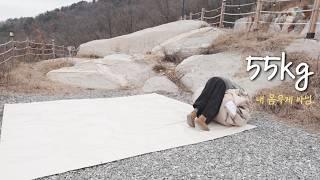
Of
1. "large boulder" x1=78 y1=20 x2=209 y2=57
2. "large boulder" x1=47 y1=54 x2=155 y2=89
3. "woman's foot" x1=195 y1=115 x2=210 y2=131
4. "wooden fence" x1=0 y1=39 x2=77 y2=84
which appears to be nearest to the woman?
"woman's foot" x1=195 y1=115 x2=210 y2=131

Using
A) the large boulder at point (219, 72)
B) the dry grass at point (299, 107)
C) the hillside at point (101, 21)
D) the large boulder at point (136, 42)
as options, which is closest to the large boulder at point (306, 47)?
the dry grass at point (299, 107)

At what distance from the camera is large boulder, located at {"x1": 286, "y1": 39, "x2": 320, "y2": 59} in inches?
204

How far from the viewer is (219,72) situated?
224 inches

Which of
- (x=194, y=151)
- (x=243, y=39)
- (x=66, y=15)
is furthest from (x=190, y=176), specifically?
(x=66, y=15)

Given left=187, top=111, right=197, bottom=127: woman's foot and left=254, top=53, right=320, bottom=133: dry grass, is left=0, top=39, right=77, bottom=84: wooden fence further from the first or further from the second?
left=254, top=53, right=320, bottom=133: dry grass

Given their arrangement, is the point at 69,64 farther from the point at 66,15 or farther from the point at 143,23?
the point at 66,15

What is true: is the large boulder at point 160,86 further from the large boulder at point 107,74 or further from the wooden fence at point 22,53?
the wooden fence at point 22,53

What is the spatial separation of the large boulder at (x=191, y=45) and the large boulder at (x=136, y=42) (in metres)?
1.25

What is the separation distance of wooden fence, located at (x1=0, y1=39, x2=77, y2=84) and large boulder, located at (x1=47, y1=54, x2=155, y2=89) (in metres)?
1.07

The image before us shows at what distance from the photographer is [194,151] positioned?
280 centimetres

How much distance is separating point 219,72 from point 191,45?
195cm

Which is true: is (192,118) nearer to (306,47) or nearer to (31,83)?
(306,47)

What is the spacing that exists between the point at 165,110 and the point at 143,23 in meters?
→ 23.7

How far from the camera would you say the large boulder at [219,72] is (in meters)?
4.94
